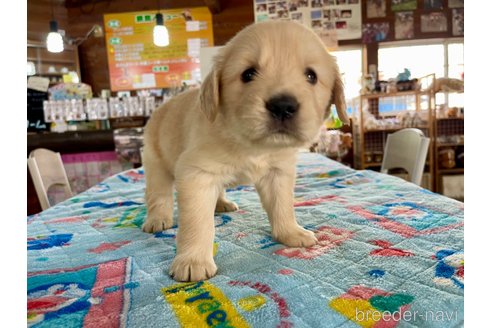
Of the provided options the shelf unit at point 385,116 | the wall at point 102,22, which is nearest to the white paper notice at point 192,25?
the wall at point 102,22

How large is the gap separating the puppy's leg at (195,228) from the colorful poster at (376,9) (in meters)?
6.25

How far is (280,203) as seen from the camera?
1.38 m

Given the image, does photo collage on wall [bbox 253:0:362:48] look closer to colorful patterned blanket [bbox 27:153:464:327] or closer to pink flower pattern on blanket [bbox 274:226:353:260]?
colorful patterned blanket [bbox 27:153:464:327]

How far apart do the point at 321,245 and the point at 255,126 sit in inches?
20.3

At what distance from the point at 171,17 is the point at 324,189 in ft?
16.9

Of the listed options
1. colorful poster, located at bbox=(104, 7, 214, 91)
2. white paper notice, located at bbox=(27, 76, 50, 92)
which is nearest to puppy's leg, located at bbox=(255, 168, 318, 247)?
white paper notice, located at bbox=(27, 76, 50, 92)

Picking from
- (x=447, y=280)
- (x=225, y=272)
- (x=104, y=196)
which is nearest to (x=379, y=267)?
(x=447, y=280)

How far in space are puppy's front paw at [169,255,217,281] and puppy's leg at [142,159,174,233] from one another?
0.53m

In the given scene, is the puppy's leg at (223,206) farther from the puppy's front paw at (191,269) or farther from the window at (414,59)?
the window at (414,59)

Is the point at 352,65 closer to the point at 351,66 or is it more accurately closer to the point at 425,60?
the point at 351,66

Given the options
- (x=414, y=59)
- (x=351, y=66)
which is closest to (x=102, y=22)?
(x=351, y=66)

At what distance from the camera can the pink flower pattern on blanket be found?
1.19 m

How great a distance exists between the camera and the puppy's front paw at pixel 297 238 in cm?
128

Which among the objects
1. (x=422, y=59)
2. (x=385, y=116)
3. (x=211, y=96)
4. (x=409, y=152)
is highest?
(x=422, y=59)
